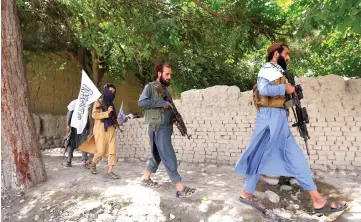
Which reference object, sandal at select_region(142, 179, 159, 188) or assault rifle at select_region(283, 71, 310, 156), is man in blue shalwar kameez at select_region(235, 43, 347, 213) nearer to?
assault rifle at select_region(283, 71, 310, 156)

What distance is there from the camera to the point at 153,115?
3902 mm

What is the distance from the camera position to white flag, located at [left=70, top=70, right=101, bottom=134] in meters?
5.14

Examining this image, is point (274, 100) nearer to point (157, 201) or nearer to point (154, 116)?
point (154, 116)

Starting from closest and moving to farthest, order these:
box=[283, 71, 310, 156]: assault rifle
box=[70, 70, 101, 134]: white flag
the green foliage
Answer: box=[283, 71, 310, 156]: assault rifle, box=[70, 70, 101, 134]: white flag, the green foliage

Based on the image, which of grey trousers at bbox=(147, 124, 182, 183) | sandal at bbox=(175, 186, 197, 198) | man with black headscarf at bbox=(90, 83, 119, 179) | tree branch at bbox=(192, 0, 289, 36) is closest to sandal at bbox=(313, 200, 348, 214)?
sandal at bbox=(175, 186, 197, 198)

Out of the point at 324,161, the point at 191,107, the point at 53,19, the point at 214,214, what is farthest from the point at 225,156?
the point at 53,19

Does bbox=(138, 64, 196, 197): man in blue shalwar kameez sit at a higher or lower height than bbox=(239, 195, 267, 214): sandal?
higher

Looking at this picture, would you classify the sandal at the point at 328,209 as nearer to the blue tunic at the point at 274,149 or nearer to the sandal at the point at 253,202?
the blue tunic at the point at 274,149

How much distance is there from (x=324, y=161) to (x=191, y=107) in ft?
8.26

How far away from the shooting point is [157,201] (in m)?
3.65

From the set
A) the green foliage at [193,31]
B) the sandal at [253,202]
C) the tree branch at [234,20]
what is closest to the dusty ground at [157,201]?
the sandal at [253,202]

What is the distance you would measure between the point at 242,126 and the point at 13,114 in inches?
137

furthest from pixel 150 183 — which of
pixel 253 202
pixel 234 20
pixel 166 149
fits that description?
pixel 234 20

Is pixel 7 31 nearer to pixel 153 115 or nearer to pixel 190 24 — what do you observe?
pixel 153 115
